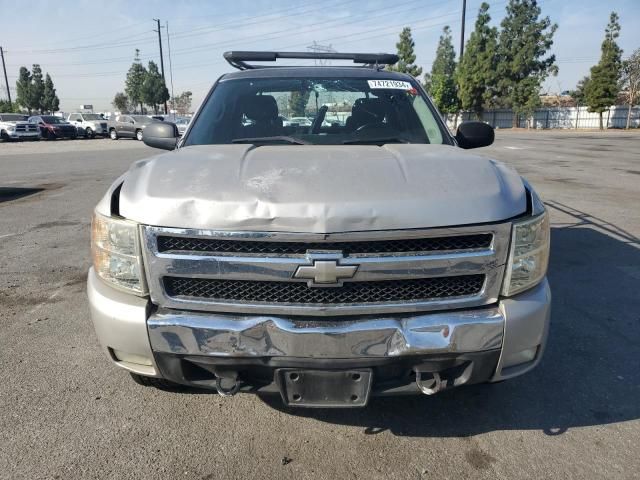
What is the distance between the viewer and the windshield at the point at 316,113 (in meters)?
3.29

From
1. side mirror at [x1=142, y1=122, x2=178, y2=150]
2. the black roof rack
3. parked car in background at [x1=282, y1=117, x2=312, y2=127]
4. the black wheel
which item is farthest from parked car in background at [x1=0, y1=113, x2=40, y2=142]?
the black wheel

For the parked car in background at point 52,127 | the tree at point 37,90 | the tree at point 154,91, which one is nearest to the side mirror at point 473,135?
the parked car in background at point 52,127

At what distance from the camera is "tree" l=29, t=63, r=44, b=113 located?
215 feet

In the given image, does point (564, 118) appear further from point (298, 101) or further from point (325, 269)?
point (325, 269)

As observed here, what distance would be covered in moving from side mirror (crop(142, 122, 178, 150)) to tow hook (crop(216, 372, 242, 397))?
219 cm

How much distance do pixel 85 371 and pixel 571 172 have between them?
44.5 feet

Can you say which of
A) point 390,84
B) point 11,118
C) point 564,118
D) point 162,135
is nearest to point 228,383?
point 162,135

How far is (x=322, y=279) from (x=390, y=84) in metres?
2.25

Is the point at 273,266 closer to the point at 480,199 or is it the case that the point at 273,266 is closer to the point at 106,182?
the point at 480,199

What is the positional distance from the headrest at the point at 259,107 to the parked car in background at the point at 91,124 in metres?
37.4

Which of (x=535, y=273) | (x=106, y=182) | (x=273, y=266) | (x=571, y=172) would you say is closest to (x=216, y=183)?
(x=273, y=266)

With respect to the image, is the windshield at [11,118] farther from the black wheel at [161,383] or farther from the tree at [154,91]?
the black wheel at [161,383]

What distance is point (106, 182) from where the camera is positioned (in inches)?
477

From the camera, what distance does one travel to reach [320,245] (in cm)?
203
